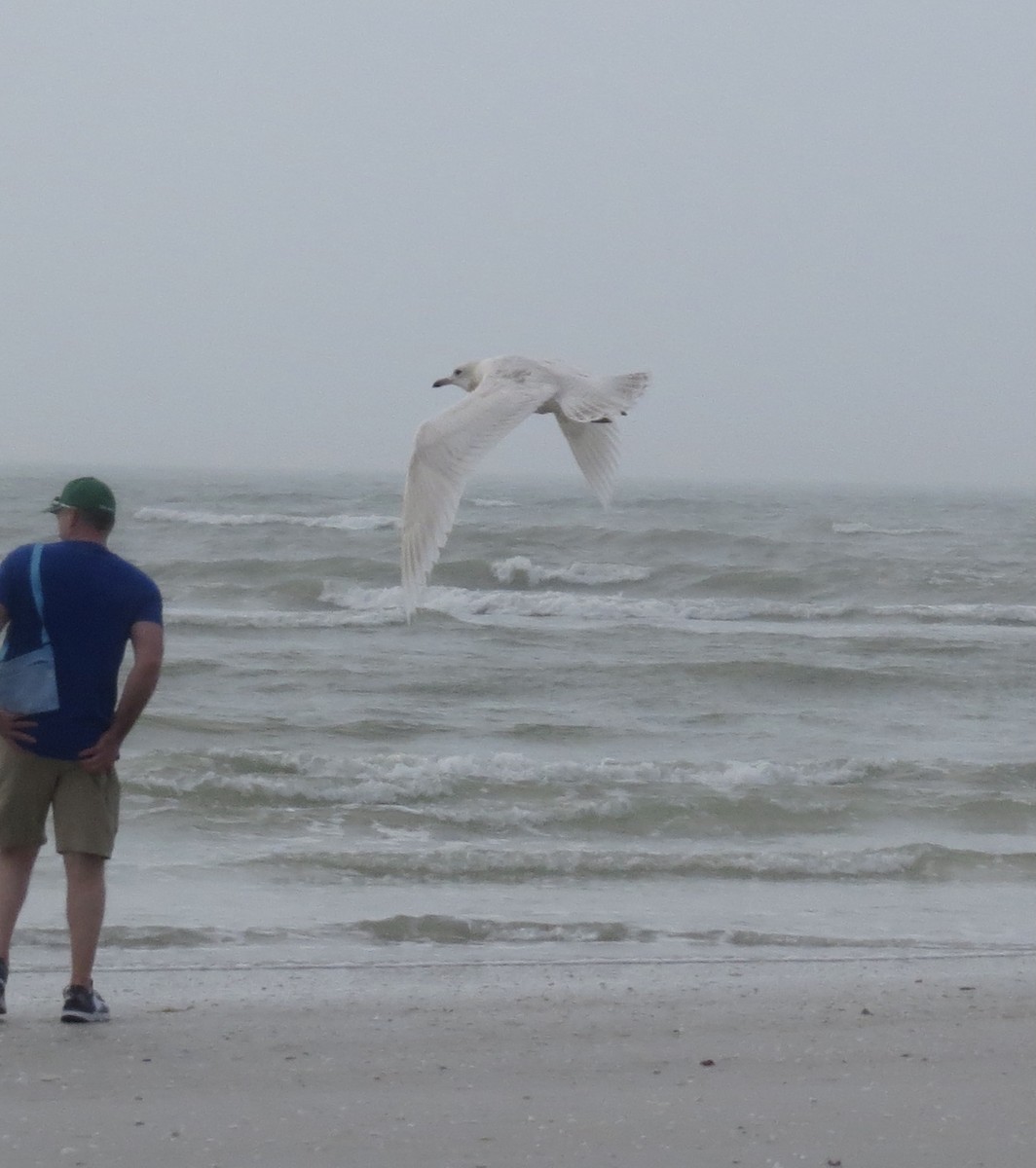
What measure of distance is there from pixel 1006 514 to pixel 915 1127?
4363 cm

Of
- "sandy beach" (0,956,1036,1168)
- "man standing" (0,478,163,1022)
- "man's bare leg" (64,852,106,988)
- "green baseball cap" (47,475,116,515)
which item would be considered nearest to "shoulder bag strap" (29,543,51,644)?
"man standing" (0,478,163,1022)

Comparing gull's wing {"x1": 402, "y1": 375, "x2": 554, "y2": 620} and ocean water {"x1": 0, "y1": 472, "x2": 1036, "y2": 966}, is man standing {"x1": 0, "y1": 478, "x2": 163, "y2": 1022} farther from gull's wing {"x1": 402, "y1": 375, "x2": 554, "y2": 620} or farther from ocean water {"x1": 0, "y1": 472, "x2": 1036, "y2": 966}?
gull's wing {"x1": 402, "y1": 375, "x2": 554, "y2": 620}

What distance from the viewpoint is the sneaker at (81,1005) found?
4426mm

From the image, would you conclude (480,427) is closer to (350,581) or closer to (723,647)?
(723,647)

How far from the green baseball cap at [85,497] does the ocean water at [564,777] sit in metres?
1.66

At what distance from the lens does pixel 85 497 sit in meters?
4.39

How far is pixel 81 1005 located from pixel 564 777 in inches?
183

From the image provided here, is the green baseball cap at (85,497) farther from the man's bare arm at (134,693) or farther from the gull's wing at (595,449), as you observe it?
the gull's wing at (595,449)

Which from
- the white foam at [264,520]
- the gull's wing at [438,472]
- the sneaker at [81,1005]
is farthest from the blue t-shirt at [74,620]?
the white foam at [264,520]

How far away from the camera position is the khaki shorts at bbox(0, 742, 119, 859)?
4.39m

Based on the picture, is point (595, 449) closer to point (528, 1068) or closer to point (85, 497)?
point (85, 497)

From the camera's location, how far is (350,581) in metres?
21.2

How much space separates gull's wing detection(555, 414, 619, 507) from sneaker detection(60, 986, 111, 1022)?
13.1ft

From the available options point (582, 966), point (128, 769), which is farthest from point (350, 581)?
point (582, 966)
